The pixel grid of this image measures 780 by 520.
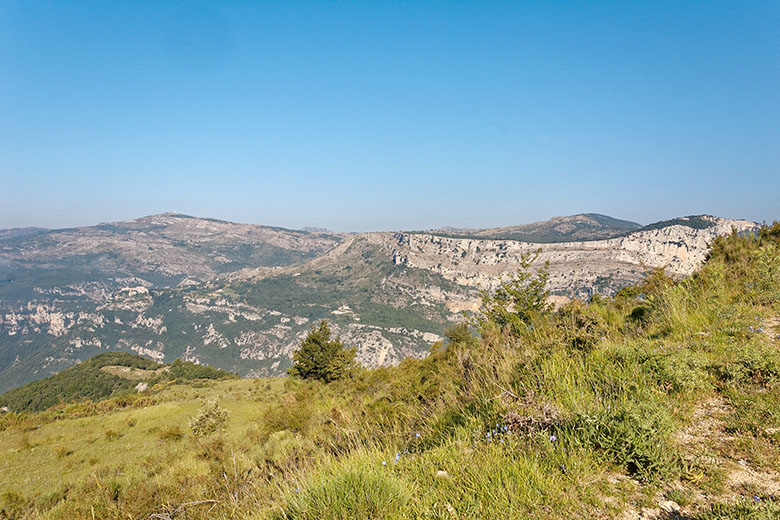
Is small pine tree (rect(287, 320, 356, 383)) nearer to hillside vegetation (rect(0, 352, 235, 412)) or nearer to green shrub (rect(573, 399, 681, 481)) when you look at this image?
green shrub (rect(573, 399, 681, 481))

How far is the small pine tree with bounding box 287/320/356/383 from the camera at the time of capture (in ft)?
99.0

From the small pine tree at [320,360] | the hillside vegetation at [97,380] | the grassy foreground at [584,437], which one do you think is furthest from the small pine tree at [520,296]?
the hillside vegetation at [97,380]

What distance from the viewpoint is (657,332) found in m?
5.51

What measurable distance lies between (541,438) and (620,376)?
5.09 feet

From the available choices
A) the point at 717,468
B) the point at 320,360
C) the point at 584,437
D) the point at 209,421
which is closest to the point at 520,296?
the point at 584,437

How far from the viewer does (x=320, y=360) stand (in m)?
30.9

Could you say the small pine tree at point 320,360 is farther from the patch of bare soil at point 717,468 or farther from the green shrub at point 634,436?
the patch of bare soil at point 717,468

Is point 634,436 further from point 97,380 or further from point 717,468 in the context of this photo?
point 97,380

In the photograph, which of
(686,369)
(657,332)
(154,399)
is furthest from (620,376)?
(154,399)

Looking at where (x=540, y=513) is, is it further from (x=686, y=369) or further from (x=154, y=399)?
(x=154, y=399)

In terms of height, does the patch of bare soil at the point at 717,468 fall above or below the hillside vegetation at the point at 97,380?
above

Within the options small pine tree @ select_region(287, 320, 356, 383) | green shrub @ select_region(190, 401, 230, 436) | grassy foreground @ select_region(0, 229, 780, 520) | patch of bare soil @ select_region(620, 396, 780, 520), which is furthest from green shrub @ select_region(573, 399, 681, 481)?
small pine tree @ select_region(287, 320, 356, 383)

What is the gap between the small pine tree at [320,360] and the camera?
3019 centimetres

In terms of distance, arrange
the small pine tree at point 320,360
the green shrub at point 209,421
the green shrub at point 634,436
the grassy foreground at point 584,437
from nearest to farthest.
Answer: the grassy foreground at point 584,437 < the green shrub at point 634,436 < the green shrub at point 209,421 < the small pine tree at point 320,360
